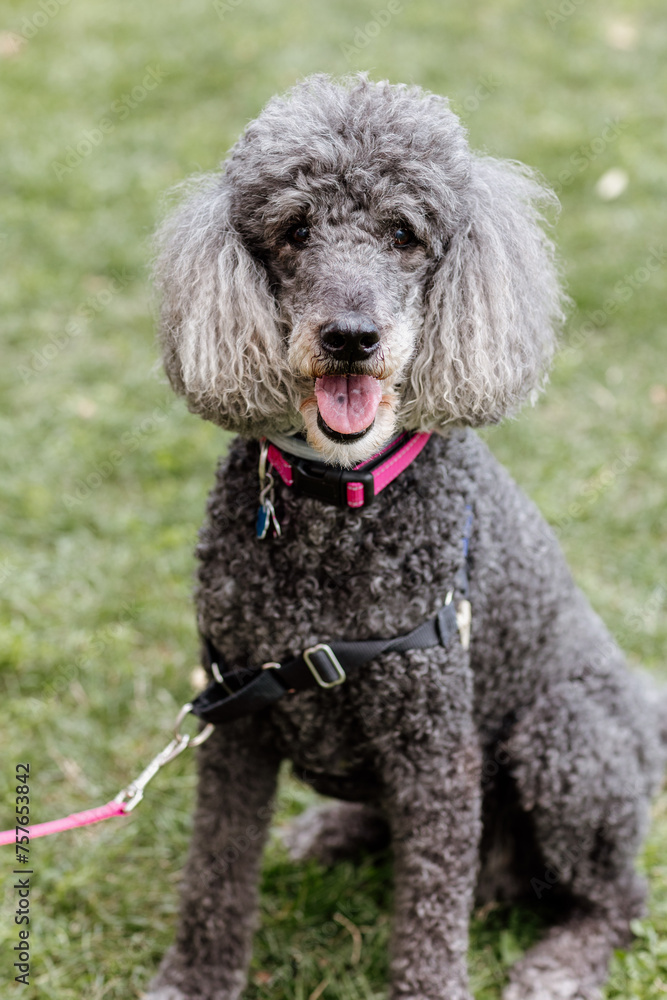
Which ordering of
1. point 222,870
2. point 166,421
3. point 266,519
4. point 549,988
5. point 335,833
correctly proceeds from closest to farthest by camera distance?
point 266,519 → point 222,870 → point 549,988 → point 335,833 → point 166,421

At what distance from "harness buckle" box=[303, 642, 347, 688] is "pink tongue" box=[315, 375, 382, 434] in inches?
19.7

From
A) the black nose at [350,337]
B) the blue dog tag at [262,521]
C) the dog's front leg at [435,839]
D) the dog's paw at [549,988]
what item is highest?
the black nose at [350,337]

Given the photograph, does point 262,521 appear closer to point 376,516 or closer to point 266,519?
point 266,519

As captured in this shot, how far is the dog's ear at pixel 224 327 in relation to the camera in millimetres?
2170

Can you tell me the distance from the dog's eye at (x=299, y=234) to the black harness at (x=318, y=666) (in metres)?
0.76

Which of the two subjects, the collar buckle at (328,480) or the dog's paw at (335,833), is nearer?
the collar buckle at (328,480)

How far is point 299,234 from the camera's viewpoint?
2172mm

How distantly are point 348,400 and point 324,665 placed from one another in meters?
0.60

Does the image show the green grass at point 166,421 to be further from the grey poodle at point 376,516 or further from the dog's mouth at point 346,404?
the dog's mouth at point 346,404

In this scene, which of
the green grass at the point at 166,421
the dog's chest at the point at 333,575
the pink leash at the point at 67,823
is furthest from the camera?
the green grass at the point at 166,421

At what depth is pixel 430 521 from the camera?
2.30 metres

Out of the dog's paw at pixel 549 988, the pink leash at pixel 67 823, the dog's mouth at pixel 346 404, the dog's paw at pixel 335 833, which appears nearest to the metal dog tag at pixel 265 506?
the dog's mouth at pixel 346 404

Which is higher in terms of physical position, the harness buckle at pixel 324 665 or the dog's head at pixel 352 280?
the dog's head at pixel 352 280

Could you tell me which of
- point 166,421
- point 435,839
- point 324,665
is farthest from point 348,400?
point 166,421
